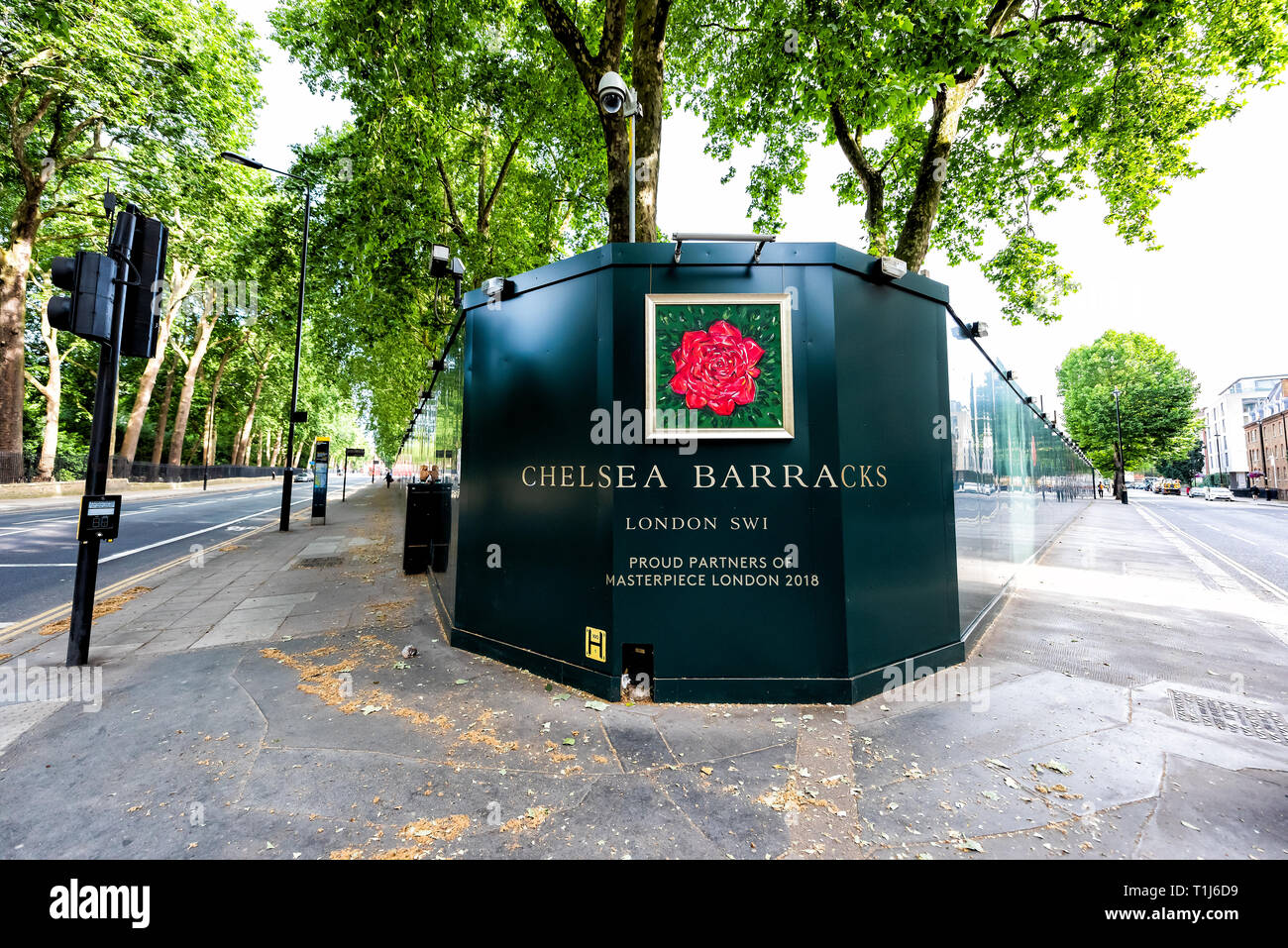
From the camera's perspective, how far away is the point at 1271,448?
58625mm

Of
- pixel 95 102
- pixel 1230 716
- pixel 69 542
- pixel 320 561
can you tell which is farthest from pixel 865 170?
pixel 95 102

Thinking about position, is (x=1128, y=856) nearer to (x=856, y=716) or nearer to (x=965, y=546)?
(x=856, y=716)

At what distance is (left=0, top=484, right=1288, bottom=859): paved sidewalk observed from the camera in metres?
2.40

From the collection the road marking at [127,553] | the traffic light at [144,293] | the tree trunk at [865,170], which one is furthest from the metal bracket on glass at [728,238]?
the road marking at [127,553]

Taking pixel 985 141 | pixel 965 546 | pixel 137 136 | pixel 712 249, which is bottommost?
pixel 965 546

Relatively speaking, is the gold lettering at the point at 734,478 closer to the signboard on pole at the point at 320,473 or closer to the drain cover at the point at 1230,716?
the drain cover at the point at 1230,716

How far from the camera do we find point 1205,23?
29.8 feet

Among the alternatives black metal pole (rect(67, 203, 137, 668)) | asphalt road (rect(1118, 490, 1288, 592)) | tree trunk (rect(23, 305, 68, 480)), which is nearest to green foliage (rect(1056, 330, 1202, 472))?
asphalt road (rect(1118, 490, 1288, 592))

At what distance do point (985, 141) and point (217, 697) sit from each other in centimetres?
1589

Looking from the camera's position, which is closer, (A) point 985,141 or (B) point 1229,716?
(B) point 1229,716

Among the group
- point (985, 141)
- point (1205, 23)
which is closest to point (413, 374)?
point (985, 141)

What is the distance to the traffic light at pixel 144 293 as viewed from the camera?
465 centimetres

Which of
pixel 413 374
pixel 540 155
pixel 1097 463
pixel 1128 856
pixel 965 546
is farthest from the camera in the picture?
pixel 1097 463
